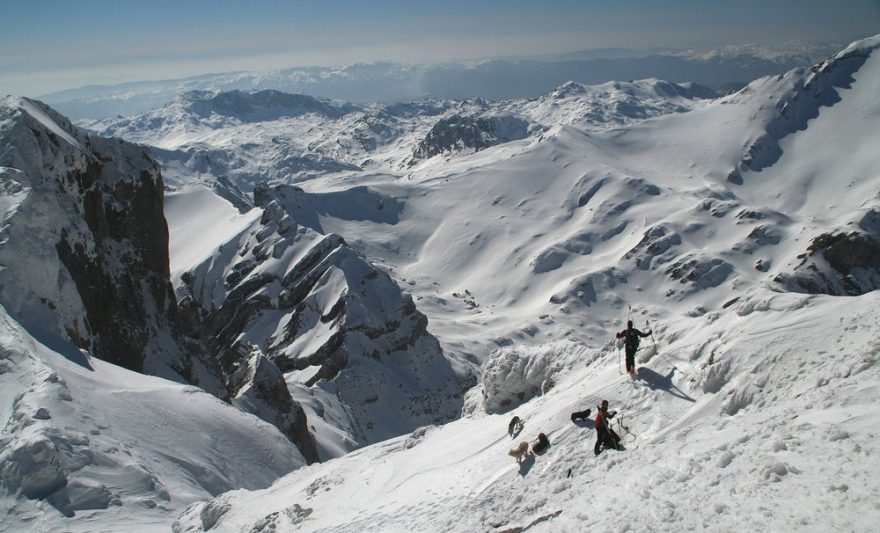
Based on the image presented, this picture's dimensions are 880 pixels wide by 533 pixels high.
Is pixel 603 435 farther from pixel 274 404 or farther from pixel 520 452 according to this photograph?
pixel 274 404

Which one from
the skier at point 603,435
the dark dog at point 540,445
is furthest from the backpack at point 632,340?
the dark dog at point 540,445

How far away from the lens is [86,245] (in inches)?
1998

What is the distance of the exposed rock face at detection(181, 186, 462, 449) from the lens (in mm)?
89438

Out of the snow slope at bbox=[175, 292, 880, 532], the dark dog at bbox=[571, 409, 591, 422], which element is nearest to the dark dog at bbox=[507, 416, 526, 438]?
the snow slope at bbox=[175, 292, 880, 532]

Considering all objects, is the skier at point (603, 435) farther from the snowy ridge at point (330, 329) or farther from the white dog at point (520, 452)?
the snowy ridge at point (330, 329)

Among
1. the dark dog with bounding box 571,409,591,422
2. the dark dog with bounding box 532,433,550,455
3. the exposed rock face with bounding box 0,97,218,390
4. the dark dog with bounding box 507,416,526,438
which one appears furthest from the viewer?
the exposed rock face with bounding box 0,97,218,390

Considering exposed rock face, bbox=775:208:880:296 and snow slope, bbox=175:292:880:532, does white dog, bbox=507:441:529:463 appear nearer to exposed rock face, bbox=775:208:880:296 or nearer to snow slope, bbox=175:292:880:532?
snow slope, bbox=175:292:880:532

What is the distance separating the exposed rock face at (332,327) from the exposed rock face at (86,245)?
50.2ft

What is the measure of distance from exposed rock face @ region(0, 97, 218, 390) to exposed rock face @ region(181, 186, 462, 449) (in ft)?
50.2

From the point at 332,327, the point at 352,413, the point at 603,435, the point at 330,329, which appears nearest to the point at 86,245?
the point at 352,413

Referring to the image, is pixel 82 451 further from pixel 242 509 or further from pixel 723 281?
pixel 723 281

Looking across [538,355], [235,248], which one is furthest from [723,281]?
[538,355]

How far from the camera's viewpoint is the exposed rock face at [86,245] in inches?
1480

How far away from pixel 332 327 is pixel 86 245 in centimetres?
4868
